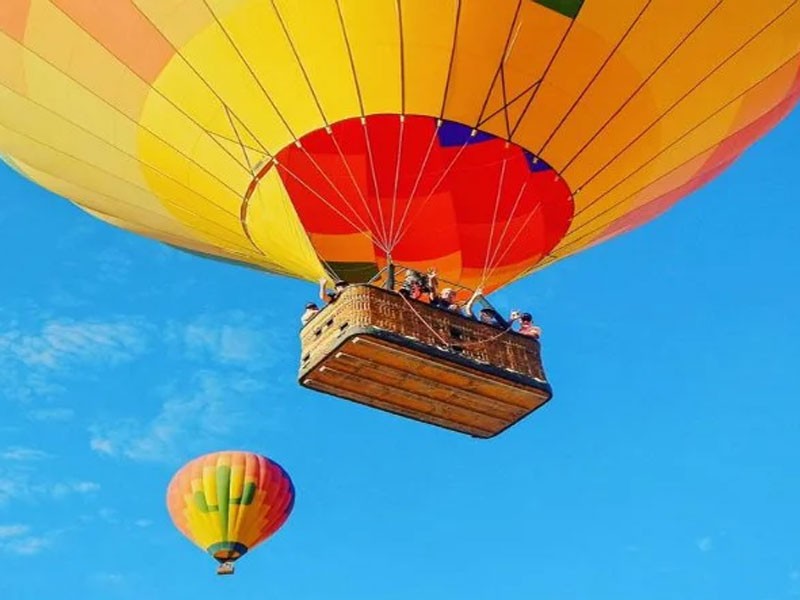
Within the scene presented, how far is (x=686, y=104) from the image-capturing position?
387 inches

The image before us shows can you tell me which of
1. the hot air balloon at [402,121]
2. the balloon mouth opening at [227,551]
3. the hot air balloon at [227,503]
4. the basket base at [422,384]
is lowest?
the basket base at [422,384]

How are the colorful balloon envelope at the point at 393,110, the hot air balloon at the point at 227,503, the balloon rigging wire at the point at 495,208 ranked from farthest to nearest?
the hot air balloon at the point at 227,503 < the balloon rigging wire at the point at 495,208 < the colorful balloon envelope at the point at 393,110

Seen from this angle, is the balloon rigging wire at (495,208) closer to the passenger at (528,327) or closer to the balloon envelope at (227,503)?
the passenger at (528,327)

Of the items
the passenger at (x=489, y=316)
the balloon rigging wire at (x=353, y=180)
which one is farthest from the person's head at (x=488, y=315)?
the balloon rigging wire at (x=353, y=180)

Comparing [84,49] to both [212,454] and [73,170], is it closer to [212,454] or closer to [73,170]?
[73,170]

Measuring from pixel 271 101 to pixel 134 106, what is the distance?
4.12 ft

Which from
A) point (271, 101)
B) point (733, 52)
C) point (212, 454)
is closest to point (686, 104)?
point (733, 52)

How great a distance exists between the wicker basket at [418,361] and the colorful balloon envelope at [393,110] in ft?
5.08

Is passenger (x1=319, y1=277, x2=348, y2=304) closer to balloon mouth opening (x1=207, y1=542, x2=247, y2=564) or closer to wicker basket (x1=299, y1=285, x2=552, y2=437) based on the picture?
wicker basket (x1=299, y1=285, x2=552, y2=437)

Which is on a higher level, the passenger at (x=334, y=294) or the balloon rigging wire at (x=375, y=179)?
the balloon rigging wire at (x=375, y=179)

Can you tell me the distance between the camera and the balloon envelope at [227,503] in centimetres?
1859

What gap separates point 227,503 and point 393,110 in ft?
35.0

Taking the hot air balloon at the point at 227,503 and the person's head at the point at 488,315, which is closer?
the person's head at the point at 488,315

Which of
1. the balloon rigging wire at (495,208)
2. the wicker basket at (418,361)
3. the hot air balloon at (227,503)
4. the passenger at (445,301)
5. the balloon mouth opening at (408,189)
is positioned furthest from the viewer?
the hot air balloon at (227,503)
